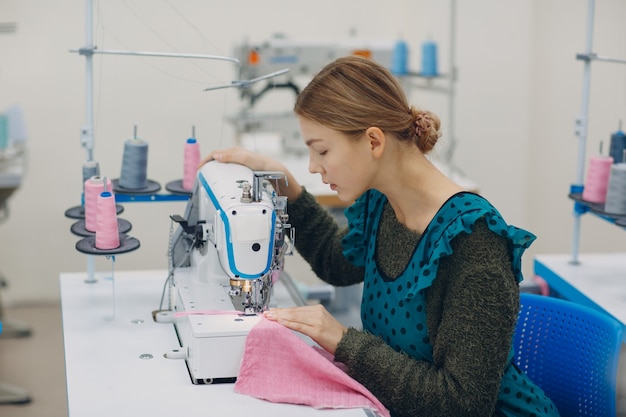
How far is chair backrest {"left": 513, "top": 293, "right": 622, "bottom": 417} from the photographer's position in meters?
2.32

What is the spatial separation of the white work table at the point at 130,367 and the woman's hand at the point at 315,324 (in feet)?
0.52

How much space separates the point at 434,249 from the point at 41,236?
3843 millimetres

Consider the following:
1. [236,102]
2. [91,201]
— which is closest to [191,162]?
[91,201]

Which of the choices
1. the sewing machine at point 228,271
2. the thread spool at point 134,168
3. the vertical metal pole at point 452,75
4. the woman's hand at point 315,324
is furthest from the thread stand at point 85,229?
the vertical metal pole at point 452,75

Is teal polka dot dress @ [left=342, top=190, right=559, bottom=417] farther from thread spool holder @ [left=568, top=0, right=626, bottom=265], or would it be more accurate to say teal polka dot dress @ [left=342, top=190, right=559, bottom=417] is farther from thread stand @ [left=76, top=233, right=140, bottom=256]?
thread spool holder @ [left=568, top=0, right=626, bottom=265]

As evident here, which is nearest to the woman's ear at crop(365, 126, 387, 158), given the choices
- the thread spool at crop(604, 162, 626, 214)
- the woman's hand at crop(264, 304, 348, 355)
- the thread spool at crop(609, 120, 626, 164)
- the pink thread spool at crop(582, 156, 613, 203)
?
the woman's hand at crop(264, 304, 348, 355)

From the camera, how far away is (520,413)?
2115 mm

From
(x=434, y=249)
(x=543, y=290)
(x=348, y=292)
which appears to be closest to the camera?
(x=434, y=249)

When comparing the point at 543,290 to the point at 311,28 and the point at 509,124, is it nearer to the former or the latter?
the point at 509,124

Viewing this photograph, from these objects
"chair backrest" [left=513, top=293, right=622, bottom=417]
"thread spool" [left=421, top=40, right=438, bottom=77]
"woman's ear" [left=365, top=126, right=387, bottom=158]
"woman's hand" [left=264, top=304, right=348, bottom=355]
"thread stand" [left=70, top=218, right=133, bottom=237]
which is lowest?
"chair backrest" [left=513, top=293, right=622, bottom=417]

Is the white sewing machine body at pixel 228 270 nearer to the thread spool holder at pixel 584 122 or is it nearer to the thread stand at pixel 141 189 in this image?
the thread stand at pixel 141 189

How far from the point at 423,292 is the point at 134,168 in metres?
1.13

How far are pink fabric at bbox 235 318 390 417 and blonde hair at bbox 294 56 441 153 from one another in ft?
1.58

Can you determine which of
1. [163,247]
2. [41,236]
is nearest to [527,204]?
[163,247]
